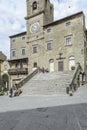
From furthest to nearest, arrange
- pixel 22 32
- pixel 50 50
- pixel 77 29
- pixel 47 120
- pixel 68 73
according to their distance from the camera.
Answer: pixel 22 32 < pixel 50 50 < pixel 77 29 < pixel 68 73 < pixel 47 120

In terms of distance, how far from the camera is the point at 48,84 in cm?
2420

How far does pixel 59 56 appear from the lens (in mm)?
33688

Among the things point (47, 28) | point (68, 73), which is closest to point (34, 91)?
point (68, 73)

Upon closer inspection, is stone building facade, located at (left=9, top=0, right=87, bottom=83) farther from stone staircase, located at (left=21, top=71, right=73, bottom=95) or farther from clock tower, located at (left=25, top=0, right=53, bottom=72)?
stone staircase, located at (left=21, top=71, right=73, bottom=95)

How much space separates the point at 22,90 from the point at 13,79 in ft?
48.2

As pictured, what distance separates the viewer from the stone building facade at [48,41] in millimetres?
31969

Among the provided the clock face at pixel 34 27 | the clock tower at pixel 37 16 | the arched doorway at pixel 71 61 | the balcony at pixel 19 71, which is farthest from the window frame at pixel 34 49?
the arched doorway at pixel 71 61

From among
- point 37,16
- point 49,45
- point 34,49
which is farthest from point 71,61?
point 37,16

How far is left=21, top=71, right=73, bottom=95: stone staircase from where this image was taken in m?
22.1

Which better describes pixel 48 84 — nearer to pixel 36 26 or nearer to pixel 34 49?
pixel 34 49

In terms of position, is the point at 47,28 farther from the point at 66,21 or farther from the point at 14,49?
the point at 14,49

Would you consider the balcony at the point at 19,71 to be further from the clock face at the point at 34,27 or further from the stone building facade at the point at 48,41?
the clock face at the point at 34,27

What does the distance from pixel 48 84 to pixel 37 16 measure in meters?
16.6

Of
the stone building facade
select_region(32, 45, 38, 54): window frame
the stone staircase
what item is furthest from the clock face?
the stone staircase
